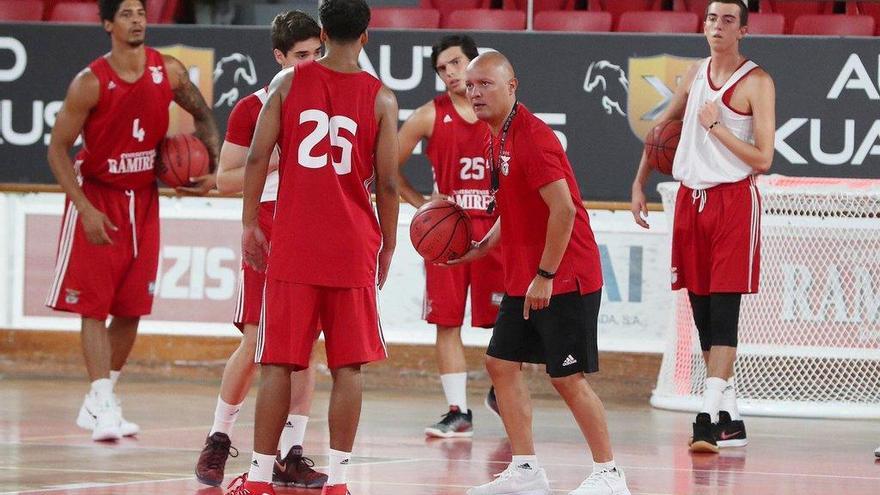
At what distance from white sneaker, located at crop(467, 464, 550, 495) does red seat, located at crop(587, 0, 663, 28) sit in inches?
244

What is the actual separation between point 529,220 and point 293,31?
1.38 metres

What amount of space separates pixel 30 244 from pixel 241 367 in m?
4.98

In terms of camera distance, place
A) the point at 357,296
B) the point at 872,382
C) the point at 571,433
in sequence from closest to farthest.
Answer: the point at 357,296 → the point at 571,433 → the point at 872,382

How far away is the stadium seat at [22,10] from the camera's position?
37.9 ft

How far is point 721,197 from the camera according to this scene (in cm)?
779

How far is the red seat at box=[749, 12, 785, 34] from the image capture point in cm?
1118

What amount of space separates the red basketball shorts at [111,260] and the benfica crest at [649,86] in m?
3.77

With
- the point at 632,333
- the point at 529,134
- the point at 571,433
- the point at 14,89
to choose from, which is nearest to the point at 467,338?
the point at 632,333

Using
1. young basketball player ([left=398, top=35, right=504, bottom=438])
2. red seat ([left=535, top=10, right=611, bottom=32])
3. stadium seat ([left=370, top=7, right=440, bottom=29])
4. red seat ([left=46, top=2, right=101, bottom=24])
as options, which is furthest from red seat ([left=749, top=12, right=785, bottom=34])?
red seat ([left=46, top=2, right=101, bottom=24])

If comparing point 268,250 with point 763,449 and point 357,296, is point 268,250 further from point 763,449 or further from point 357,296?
point 763,449

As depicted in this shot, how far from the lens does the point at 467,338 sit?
410 inches

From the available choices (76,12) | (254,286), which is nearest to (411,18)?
(76,12)

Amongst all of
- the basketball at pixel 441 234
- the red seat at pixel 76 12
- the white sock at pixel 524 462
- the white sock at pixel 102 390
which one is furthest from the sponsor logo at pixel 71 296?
the red seat at pixel 76 12

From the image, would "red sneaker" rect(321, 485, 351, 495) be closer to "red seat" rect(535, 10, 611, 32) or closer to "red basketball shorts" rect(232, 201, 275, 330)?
"red basketball shorts" rect(232, 201, 275, 330)
